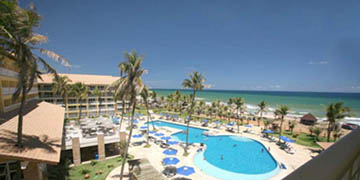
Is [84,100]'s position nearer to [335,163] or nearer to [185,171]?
[185,171]

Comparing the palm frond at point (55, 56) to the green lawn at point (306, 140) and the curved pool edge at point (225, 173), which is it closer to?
the curved pool edge at point (225, 173)

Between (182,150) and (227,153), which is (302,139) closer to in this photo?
(227,153)

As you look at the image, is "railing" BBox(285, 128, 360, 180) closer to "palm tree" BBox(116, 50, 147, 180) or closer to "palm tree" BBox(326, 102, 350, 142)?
"palm tree" BBox(116, 50, 147, 180)

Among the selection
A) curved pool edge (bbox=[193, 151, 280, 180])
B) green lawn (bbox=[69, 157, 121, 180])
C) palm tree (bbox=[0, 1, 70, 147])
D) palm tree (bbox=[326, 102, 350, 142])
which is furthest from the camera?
palm tree (bbox=[326, 102, 350, 142])

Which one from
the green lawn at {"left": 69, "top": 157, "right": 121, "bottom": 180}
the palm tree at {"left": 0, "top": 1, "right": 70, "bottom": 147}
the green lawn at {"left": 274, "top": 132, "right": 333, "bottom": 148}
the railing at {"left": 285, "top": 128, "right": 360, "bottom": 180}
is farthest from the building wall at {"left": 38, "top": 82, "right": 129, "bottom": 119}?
the railing at {"left": 285, "top": 128, "right": 360, "bottom": 180}

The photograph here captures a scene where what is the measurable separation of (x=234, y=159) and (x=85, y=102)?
44.9 meters

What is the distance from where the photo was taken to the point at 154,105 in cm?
7162

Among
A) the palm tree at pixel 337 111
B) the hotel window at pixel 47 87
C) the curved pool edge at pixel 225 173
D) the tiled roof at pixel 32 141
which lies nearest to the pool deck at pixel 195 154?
the curved pool edge at pixel 225 173

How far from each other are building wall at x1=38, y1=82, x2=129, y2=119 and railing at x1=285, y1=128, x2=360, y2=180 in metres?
52.6

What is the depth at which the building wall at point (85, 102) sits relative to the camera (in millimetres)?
42453

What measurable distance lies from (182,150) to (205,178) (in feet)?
25.0

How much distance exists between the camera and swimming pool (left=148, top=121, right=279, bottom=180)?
1816 centimetres

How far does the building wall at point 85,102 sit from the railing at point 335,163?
52.6 meters

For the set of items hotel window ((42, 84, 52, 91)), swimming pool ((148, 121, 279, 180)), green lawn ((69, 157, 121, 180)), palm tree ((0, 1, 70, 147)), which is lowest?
swimming pool ((148, 121, 279, 180))
